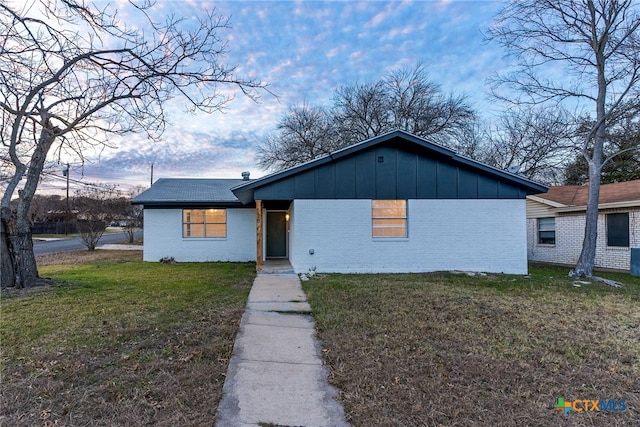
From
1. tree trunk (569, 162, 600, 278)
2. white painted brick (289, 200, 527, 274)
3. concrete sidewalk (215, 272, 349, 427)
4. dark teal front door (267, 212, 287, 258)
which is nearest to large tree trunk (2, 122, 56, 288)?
concrete sidewalk (215, 272, 349, 427)

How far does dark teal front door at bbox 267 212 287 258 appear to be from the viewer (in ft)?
50.3

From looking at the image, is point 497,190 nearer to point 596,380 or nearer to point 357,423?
point 596,380

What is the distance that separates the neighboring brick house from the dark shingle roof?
1324 centimetres

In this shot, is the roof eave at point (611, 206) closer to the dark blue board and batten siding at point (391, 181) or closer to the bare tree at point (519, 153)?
the dark blue board and batten siding at point (391, 181)

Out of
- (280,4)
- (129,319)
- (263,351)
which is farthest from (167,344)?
(280,4)

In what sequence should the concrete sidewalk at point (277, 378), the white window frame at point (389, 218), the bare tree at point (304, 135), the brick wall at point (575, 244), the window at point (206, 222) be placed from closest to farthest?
the concrete sidewalk at point (277, 378)
the white window frame at point (389, 218)
the brick wall at point (575, 244)
the window at point (206, 222)
the bare tree at point (304, 135)

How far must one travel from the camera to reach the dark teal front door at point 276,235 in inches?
603

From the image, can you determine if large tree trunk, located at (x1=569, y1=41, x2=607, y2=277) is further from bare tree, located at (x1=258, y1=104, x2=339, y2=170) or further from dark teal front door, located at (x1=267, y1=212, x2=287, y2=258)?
bare tree, located at (x1=258, y1=104, x2=339, y2=170)

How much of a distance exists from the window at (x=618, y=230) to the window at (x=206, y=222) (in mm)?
14855

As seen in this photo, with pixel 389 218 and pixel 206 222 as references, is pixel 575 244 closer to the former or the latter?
pixel 389 218

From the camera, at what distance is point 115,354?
12.9 ft

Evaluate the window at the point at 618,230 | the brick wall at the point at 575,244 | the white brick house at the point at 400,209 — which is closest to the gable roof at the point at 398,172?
the white brick house at the point at 400,209

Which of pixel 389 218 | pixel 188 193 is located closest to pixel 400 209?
pixel 389 218

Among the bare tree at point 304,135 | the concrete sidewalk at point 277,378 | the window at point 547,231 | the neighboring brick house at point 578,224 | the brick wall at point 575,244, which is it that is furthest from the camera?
the bare tree at point 304,135
